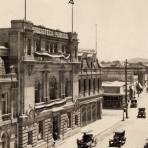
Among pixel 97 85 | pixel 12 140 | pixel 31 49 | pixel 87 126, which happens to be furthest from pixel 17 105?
pixel 97 85

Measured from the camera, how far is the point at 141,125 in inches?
2330

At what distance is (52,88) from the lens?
1796 inches

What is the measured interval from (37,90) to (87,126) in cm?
1750

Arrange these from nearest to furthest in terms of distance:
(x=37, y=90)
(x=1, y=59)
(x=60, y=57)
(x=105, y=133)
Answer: (x=1, y=59) < (x=37, y=90) < (x=60, y=57) < (x=105, y=133)

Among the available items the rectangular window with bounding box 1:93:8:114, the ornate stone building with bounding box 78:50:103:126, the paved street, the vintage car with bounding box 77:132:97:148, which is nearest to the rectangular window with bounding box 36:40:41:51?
the rectangular window with bounding box 1:93:8:114

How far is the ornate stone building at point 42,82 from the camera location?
1473 inches

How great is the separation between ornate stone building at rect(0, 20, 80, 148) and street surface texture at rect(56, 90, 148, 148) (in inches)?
99.3

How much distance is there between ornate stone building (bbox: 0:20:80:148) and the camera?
123 feet

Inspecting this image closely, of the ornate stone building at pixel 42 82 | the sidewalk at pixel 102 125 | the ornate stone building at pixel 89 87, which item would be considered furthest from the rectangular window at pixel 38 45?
the ornate stone building at pixel 89 87

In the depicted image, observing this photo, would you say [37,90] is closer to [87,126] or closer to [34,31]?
[34,31]

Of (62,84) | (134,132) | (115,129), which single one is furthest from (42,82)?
(134,132)

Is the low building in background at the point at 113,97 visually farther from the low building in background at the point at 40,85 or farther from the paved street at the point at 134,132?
the low building in background at the point at 40,85

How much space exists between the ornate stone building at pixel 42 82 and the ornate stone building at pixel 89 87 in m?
3.05

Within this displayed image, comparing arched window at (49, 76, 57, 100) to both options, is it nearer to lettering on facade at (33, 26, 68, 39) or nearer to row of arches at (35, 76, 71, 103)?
row of arches at (35, 76, 71, 103)
